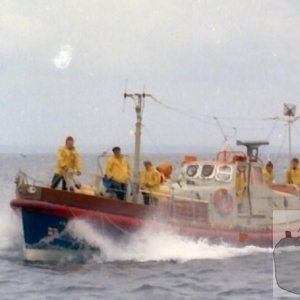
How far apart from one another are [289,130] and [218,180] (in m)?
4.01

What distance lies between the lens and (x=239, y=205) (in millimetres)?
25875

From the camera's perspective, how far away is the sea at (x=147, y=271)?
19844 millimetres

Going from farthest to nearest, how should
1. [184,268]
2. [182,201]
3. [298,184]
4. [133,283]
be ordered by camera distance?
[298,184] → [182,201] → [184,268] → [133,283]

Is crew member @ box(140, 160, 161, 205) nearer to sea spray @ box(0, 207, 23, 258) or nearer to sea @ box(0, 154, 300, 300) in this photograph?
sea @ box(0, 154, 300, 300)

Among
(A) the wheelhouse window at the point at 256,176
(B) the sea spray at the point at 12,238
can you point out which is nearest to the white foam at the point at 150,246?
(B) the sea spray at the point at 12,238

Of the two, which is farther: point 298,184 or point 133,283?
point 298,184

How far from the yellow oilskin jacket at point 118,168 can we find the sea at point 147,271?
141 centimetres

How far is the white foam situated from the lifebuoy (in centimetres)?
92

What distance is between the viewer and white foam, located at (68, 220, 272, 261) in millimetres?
23359

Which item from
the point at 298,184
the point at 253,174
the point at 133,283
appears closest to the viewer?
the point at 133,283

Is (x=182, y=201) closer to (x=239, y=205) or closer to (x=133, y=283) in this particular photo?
(x=239, y=205)

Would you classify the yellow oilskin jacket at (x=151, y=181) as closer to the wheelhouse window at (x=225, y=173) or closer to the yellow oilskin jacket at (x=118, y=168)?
the yellow oilskin jacket at (x=118, y=168)

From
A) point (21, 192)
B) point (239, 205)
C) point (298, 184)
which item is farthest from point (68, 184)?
point (298, 184)

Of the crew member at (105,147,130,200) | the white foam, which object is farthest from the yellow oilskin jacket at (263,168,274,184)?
the crew member at (105,147,130,200)
